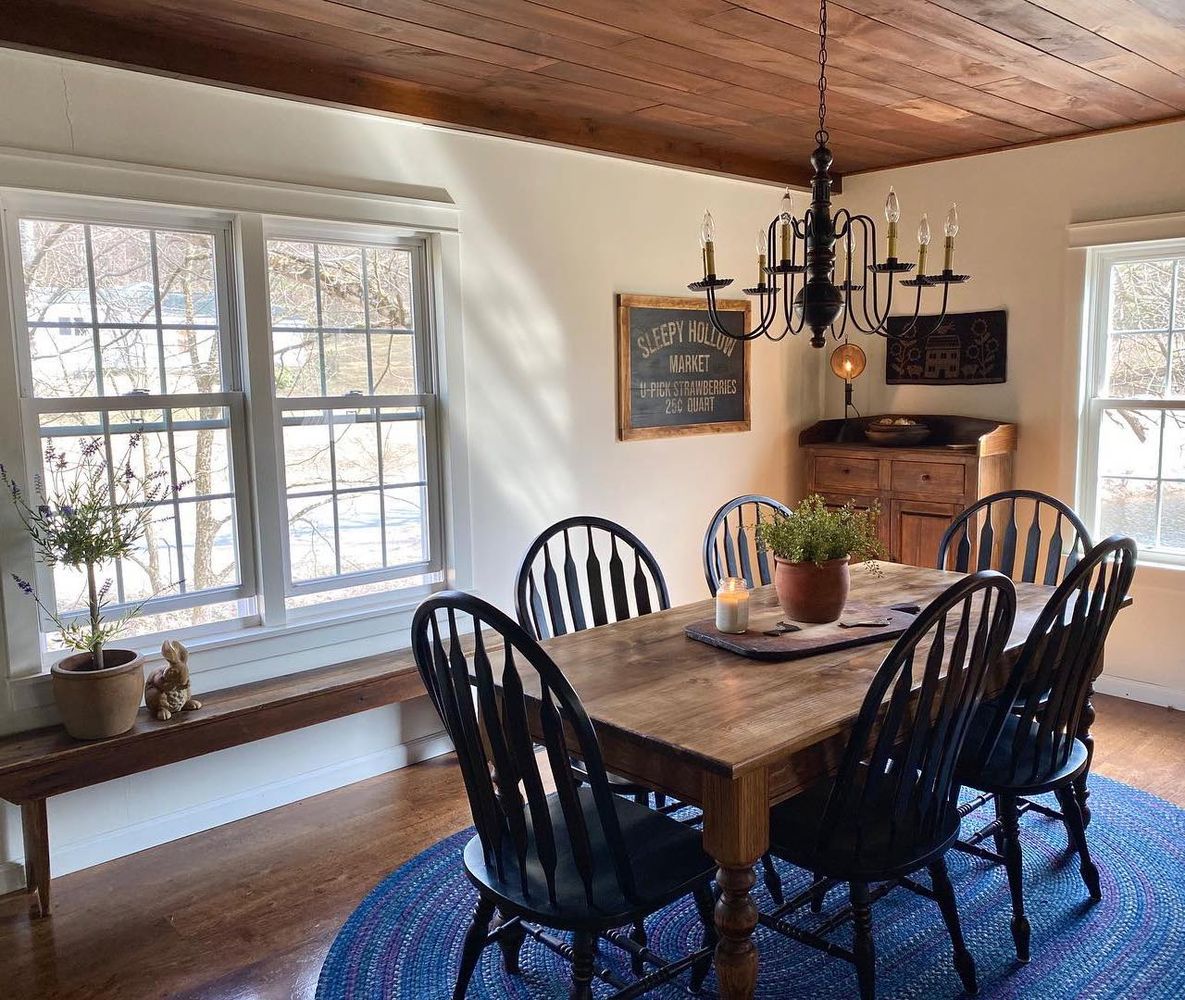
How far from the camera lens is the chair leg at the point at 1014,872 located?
95.8 inches

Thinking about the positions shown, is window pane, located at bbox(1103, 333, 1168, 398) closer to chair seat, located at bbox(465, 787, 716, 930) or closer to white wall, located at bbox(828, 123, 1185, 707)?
white wall, located at bbox(828, 123, 1185, 707)

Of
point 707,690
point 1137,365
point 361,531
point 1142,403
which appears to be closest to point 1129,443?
point 1142,403

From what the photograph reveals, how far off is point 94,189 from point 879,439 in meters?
3.40

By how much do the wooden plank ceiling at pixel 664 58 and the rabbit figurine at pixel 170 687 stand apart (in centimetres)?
173

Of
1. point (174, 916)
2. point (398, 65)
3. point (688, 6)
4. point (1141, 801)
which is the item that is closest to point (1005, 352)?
point (1141, 801)

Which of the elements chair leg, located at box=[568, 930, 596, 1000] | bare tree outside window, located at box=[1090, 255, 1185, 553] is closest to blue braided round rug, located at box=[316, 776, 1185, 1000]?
chair leg, located at box=[568, 930, 596, 1000]

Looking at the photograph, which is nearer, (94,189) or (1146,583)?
(94,189)

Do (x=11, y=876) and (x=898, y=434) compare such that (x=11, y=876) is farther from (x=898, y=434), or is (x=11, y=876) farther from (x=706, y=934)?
(x=898, y=434)

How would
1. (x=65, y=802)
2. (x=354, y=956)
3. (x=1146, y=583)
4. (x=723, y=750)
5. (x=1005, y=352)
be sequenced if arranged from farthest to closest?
(x=1005, y=352)
(x=1146, y=583)
(x=65, y=802)
(x=354, y=956)
(x=723, y=750)

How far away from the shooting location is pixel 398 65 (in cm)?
315

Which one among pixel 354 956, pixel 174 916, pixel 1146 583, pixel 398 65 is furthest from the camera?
pixel 1146 583

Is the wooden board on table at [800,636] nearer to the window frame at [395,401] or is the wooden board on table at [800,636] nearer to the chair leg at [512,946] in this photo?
the chair leg at [512,946]

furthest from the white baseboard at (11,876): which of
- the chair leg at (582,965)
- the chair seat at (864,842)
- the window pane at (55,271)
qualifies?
A: the chair seat at (864,842)

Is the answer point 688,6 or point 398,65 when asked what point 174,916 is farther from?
point 688,6
